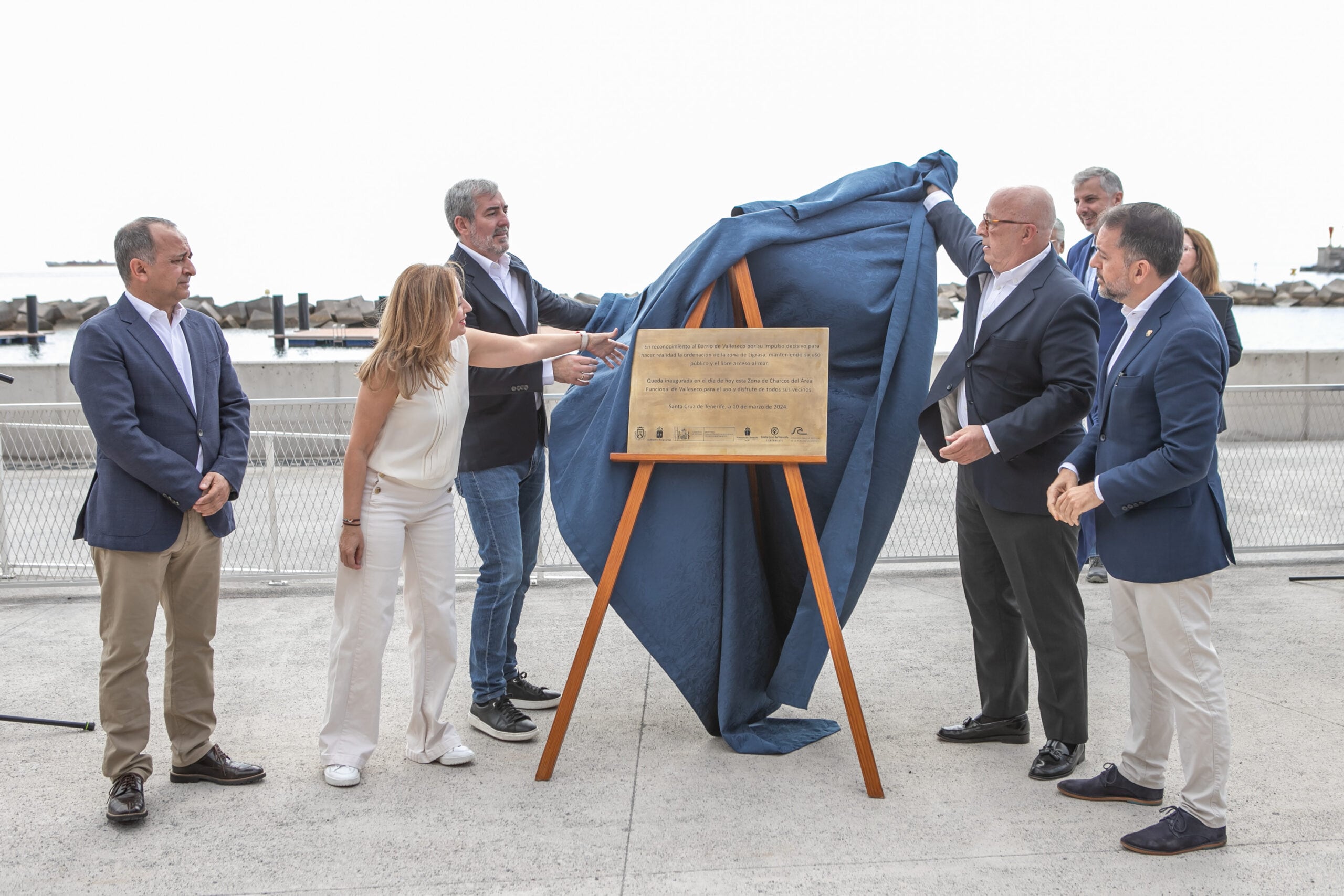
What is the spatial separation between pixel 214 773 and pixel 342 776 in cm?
45

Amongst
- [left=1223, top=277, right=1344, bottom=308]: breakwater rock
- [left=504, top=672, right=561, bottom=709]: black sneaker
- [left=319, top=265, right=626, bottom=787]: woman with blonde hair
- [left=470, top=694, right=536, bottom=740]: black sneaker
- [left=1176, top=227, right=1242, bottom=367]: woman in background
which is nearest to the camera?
[left=319, top=265, right=626, bottom=787]: woman with blonde hair

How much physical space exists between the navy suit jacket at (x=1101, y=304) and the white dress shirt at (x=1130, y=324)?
1723mm

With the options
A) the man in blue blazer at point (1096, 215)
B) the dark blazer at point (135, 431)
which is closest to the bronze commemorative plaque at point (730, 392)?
the dark blazer at point (135, 431)

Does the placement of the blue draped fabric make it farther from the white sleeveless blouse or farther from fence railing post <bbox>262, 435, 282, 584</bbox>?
fence railing post <bbox>262, 435, 282, 584</bbox>

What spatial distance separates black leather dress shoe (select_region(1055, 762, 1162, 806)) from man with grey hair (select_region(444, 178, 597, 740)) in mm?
1948

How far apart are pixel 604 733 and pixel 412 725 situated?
736mm

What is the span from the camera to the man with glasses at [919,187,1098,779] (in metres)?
3.48

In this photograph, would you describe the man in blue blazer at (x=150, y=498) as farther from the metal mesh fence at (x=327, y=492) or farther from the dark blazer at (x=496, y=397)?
the metal mesh fence at (x=327, y=492)

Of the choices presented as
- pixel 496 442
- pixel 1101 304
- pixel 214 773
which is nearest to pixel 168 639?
pixel 214 773

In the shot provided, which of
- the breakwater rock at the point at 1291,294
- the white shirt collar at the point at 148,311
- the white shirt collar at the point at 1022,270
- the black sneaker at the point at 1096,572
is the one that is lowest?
the black sneaker at the point at 1096,572

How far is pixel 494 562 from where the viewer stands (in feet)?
13.6

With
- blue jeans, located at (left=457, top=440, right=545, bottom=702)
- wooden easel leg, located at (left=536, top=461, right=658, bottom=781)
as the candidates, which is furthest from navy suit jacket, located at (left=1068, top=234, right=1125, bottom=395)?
blue jeans, located at (left=457, top=440, right=545, bottom=702)

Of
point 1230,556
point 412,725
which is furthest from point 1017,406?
point 412,725

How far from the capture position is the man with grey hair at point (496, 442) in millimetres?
4098
